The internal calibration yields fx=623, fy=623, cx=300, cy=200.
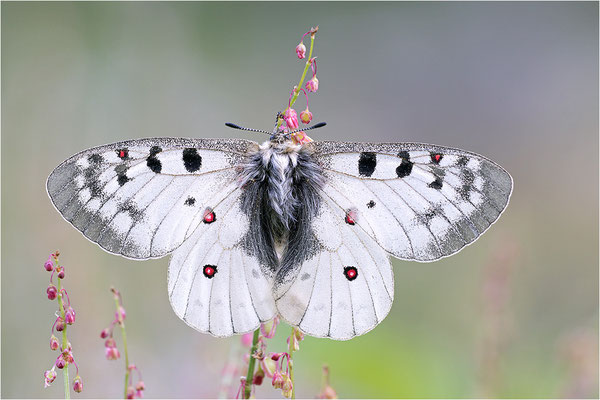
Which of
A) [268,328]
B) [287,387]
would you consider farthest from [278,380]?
[268,328]

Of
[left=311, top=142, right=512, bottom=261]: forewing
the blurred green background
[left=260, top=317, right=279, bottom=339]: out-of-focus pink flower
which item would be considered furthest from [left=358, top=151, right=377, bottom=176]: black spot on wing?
the blurred green background

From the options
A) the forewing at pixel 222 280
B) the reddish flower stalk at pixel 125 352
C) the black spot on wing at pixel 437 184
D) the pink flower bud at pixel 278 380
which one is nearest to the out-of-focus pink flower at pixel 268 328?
the forewing at pixel 222 280

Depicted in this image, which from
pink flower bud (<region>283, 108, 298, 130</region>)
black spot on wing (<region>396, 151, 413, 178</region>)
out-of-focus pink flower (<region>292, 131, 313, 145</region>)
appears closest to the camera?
pink flower bud (<region>283, 108, 298, 130</region>)

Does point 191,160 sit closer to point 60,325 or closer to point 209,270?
point 209,270

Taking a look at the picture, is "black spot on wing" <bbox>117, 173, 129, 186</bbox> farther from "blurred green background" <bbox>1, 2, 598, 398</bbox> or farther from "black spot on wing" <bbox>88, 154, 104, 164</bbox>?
"blurred green background" <bbox>1, 2, 598, 398</bbox>

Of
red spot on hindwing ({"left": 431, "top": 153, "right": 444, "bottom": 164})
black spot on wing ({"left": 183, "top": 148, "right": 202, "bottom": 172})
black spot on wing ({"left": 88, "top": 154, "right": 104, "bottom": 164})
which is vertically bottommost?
black spot on wing ({"left": 88, "top": 154, "right": 104, "bottom": 164})

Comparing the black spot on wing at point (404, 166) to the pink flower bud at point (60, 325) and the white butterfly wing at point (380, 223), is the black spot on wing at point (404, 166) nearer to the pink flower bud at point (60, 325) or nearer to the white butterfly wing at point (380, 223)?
the white butterfly wing at point (380, 223)
